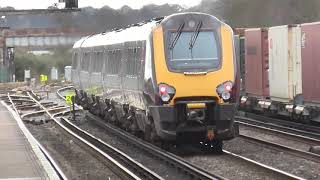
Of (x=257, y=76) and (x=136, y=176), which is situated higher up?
(x=257, y=76)

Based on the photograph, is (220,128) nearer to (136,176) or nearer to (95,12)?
(136,176)

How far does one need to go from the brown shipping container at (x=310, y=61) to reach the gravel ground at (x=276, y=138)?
1634 mm

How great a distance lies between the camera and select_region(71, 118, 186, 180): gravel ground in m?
11.9

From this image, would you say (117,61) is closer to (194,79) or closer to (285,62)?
(194,79)

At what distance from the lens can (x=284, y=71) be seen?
20.0 meters

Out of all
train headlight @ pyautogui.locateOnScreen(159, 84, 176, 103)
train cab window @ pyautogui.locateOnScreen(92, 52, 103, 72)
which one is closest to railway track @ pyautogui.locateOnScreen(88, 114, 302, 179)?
train headlight @ pyautogui.locateOnScreen(159, 84, 176, 103)

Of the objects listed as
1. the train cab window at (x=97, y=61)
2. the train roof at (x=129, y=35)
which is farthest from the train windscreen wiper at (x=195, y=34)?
the train cab window at (x=97, y=61)

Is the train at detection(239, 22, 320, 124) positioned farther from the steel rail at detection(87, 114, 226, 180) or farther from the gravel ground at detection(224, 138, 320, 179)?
the steel rail at detection(87, 114, 226, 180)

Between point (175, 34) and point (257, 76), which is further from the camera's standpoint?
point (257, 76)

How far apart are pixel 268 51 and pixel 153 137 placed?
8.85 m

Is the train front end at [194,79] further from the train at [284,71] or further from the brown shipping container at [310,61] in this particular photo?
the train at [284,71]

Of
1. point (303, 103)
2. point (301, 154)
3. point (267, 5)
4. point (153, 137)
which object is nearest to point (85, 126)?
point (303, 103)

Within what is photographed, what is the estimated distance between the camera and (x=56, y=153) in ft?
53.1

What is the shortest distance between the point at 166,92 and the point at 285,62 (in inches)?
304
